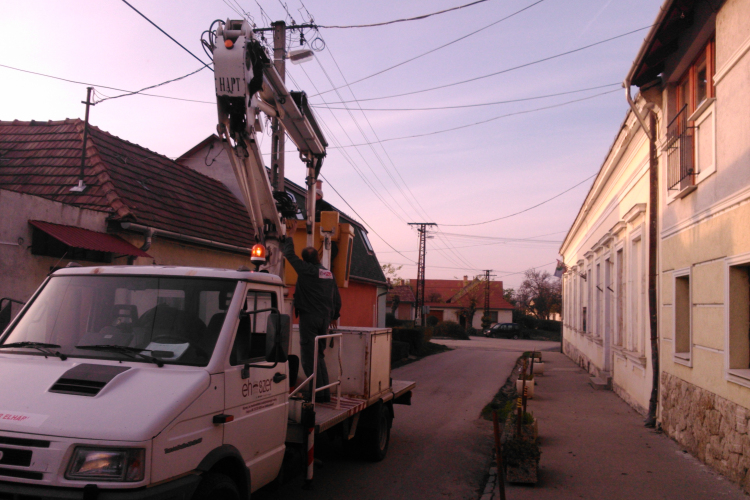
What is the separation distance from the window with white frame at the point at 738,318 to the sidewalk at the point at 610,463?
1.34 meters

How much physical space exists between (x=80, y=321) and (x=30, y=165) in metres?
9.47

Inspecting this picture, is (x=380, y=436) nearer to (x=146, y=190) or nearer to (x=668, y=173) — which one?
(x=668, y=173)

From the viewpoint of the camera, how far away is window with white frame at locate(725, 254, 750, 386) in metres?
6.85

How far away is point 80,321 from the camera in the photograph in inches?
176

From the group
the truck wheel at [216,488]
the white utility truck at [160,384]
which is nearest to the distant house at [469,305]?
the white utility truck at [160,384]

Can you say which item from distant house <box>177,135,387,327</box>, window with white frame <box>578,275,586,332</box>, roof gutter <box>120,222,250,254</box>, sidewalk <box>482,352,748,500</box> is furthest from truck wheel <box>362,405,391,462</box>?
window with white frame <box>578,275,586,332</box>

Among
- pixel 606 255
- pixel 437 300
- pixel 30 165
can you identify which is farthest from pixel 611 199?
pixel 437 300

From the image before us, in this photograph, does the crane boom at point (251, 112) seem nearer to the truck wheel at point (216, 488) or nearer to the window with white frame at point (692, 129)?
the truck wheel at point (216, 488)

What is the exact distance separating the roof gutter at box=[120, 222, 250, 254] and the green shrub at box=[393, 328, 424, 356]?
1347 centimetres

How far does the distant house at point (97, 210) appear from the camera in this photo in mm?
8727

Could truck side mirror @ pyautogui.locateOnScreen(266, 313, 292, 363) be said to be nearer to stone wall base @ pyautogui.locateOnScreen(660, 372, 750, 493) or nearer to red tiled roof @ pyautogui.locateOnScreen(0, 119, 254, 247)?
stone wall base @ pyautogui.locateOnScreen(660, 372, 750, 493)

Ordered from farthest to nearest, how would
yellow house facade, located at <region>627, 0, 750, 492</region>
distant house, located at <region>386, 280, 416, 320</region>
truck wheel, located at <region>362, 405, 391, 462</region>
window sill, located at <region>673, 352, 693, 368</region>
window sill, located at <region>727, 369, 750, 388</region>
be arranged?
1. distant house, located at <region>386, 280, 416, 320</region>
2. window sill, located at <region>673, 352, 693, 368</region>
3. truck wheel, located at <region>362, 405, 391, 462</region>
4. yellow house facade, located at <region>627, 0, 750, 492</region>
5. window sill, located at <region>727, 369, 750, 388</region>

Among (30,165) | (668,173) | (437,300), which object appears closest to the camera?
(668,173)

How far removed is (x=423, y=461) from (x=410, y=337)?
19132mm
